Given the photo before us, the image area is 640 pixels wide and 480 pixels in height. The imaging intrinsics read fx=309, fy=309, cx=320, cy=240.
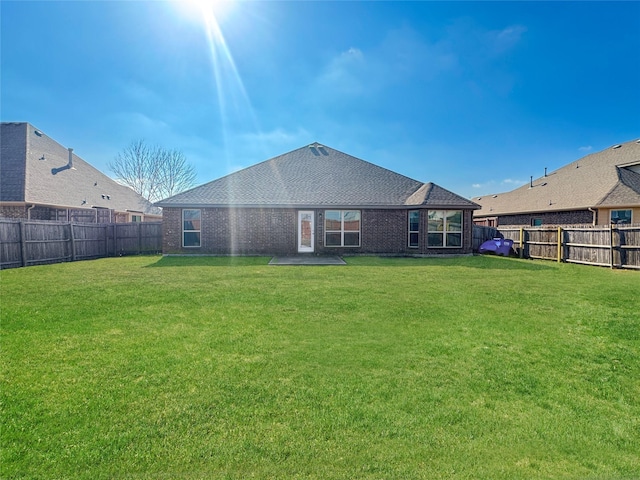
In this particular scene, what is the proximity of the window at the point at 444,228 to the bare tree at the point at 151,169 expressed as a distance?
3366cm

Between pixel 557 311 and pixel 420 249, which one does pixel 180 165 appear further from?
pixel 557 311

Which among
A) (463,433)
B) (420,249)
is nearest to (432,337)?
(463,433)

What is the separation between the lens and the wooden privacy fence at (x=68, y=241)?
11508mm

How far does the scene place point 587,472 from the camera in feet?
6.54

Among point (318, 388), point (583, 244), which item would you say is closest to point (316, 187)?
point (583, 244)

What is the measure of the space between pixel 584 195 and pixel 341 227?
16.3m

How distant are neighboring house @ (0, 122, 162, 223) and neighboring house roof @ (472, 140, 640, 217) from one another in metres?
30.3

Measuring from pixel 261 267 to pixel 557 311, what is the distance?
8.65 meters

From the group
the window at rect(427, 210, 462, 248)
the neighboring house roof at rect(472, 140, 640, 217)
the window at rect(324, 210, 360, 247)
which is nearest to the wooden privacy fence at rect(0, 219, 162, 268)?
the window at rect(324, 210, 360, 247)

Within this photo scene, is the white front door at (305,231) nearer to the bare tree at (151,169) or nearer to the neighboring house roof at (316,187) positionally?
the neighboring house roof at (316,187)

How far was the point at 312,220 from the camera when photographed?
15820 mm

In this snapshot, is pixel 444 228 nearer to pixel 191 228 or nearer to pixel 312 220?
pixel 312 220

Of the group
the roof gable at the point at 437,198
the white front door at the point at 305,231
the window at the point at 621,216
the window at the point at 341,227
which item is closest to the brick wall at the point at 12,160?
the white front door at the point at 305,231

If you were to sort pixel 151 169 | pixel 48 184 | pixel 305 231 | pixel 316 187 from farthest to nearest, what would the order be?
pixel 151 169 < pixel 48 184 < pixel 316 187 < pixel 305 231
